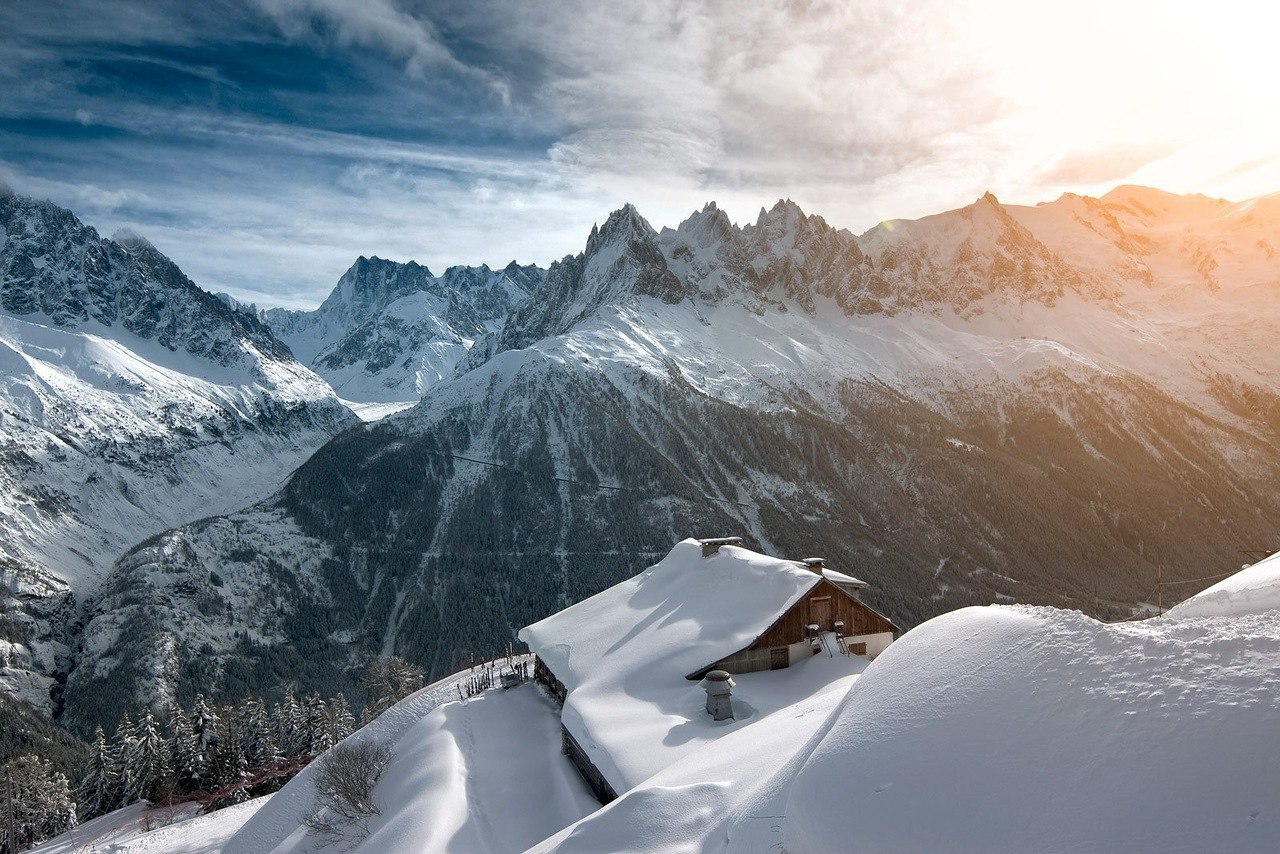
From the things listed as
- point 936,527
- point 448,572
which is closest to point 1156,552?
point 936,527

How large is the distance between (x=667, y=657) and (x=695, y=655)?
134cm

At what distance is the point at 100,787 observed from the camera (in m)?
57.3

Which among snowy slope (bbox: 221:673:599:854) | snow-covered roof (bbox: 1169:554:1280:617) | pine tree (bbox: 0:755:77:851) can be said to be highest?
snow-covered roof (bbox: 1169:554:1280:617)

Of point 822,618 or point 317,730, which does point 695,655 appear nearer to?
point 822,618

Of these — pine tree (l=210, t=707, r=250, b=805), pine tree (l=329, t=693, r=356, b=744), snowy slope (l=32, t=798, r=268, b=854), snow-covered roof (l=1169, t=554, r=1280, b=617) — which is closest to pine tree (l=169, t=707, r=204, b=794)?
pine tree (l=210, t=707, r=250, b=805)

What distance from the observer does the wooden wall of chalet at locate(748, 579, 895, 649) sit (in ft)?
104

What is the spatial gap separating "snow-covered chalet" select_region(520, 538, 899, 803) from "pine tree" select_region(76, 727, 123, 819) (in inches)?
1778

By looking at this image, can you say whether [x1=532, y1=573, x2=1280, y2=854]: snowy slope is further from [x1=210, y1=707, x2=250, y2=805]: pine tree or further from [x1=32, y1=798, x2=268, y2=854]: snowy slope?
[x1=210, y1=707, x2=250, y2=805]: pine tree

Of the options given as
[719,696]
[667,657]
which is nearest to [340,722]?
[667,657]

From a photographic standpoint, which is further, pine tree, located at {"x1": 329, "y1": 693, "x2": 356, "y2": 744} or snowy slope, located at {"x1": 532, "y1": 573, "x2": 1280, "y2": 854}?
pine tree, located at {"x1": 329, "y1": 693, "x2": 356, "y2": 744}

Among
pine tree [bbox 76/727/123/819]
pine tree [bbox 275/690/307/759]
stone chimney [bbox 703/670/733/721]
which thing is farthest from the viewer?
pine tree [bbox 275/690/307/759]

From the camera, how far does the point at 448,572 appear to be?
13225cm

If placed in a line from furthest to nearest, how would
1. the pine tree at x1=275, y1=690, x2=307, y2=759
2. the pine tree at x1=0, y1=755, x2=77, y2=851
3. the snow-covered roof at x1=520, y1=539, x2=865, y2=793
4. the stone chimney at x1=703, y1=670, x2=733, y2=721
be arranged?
the pine tree at x1=275, y1=690, x2=307, y2=759 < the pine tree at x1=0, y1=755, x2=77, y2=851 < the stone chimney at x1=703, y1=670, x2=733, y2=721 < the snow-covered roof at x1=520, y1=539, x2=865, y2=793

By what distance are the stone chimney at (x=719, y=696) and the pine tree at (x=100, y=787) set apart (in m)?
58.7
